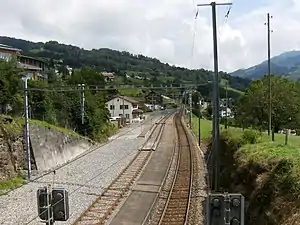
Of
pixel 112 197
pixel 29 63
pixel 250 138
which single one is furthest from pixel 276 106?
pixel 29 63

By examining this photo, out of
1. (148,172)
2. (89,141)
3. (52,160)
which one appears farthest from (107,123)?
(148,172)

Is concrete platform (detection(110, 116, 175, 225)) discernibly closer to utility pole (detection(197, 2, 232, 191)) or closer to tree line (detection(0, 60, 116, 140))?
utility pole (detection(197, 2, 232, 191))

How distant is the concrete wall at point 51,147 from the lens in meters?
31.3

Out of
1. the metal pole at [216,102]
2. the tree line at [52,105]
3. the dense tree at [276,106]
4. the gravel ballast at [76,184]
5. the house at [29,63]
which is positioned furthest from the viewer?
the house at [29,63]

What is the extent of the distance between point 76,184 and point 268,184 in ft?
43.6

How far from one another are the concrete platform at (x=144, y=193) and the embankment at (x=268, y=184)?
13.6ft

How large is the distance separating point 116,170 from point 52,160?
233 inches

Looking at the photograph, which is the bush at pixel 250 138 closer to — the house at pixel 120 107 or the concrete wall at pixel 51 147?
the concrete wall at pixel 51 147

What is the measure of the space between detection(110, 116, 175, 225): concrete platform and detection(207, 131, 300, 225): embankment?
4.13 metres

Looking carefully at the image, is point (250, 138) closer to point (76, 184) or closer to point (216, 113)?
point (216, 113)

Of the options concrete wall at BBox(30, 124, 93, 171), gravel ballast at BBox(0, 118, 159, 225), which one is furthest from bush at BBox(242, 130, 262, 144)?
concrete wall at BBox(30, 124, 93, 171)

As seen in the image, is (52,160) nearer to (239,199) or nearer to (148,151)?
(148,151)

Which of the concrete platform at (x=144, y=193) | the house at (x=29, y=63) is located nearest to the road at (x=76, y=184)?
the concrete platform at (x=144, y=193)

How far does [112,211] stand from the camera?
1900 cm
